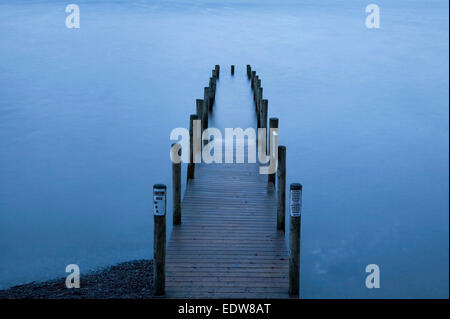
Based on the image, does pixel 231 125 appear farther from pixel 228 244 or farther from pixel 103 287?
pixel 103 287

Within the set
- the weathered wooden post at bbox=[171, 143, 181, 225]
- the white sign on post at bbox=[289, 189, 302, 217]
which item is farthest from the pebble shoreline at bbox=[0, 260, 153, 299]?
the white sign on post at bbox=[289, 189, 302, 217]

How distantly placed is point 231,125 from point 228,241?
10097mm

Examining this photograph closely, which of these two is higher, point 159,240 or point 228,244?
point 159,240

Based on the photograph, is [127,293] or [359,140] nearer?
[127,293]

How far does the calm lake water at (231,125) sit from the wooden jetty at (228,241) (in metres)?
1.93

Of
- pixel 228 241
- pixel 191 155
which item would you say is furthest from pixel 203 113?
pixel 228 241

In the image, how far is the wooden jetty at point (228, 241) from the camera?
21.5 feet

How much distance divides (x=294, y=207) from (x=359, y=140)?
15832 mm

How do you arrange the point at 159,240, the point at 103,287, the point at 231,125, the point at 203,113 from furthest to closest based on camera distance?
the point at 231,125
the point at 203,113
the point at 103,287
the point at 159,240

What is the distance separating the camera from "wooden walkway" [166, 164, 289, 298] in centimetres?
672

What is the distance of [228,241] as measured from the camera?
8.07m
